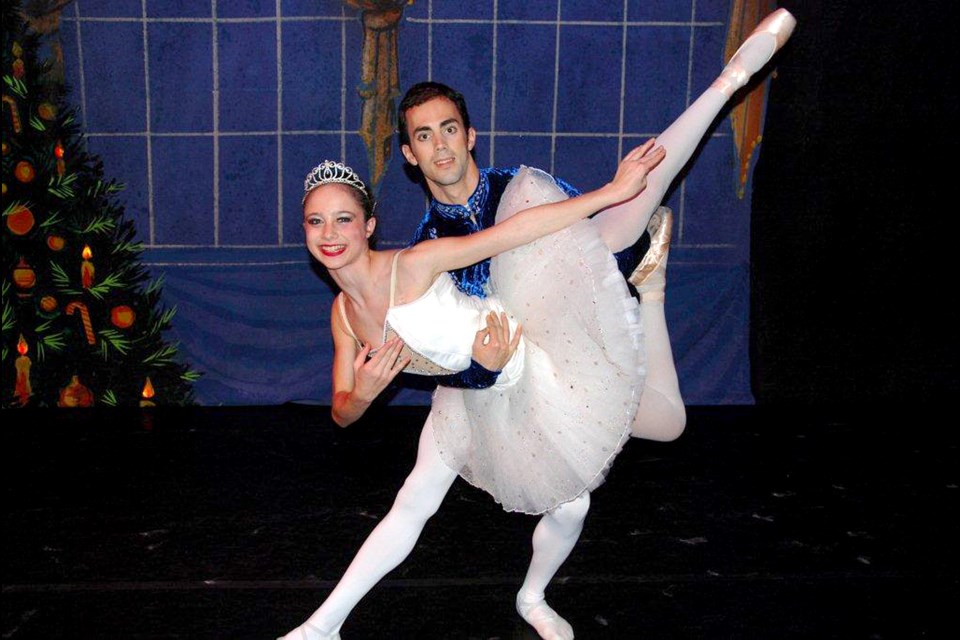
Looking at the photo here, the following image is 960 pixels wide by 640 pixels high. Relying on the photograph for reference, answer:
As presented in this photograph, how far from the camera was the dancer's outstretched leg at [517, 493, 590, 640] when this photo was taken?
230cm

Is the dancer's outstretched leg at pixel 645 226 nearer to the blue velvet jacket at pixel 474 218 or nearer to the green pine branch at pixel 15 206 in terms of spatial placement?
the blue velvet jacket at pixel 474 218

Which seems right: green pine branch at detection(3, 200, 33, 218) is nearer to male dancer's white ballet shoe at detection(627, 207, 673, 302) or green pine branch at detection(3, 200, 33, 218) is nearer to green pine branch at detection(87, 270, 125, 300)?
green pine branch at detection(87, 270, 125, 300)

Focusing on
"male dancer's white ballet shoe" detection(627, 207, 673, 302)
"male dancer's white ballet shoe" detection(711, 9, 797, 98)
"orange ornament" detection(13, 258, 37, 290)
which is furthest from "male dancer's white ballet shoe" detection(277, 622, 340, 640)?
"orange ornament" detection(13, 258, 37, 290)

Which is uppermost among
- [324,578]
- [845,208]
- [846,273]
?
[845,208]

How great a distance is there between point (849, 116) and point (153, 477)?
10.6 ft

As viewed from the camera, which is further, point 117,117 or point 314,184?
point 117,117

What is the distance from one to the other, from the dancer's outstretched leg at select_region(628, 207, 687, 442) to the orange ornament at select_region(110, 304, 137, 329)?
262 cm

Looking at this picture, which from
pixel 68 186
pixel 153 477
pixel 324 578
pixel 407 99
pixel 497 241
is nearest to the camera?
pixel 497 241

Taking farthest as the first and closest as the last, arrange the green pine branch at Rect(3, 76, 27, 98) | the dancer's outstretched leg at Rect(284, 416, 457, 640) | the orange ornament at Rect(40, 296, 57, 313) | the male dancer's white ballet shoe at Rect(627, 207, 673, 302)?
the orange ornament at Rect(40, 296, 57, 313)
the green pine branch at Rect(3, 76, 27, 98)
the male dancer's white ballet shoe at Rect(627, 207, 673, 302)
the dancer's outstretched leg at Rect(284, 416, 457, 640)

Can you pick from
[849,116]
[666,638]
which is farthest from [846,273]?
[666,638]

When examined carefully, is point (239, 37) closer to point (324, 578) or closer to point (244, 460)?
point (244, 460)

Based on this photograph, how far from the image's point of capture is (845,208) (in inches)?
169

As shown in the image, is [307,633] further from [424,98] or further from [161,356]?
[161,356]

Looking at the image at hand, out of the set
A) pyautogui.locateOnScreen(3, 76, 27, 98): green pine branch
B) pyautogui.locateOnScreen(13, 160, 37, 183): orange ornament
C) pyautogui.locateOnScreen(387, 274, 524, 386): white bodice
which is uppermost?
pyautogui.locateOnScreen(3, 76, 27, 98): green pine branch
